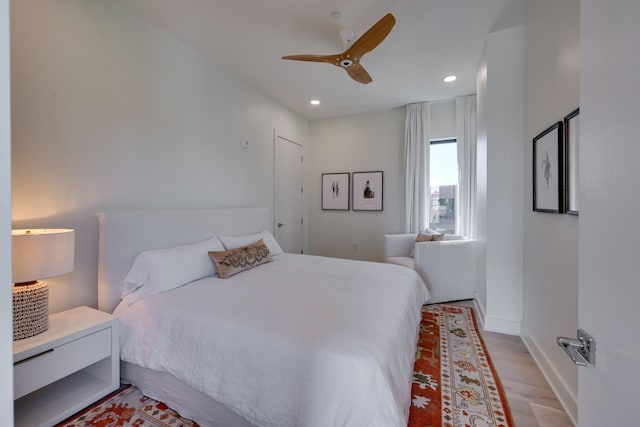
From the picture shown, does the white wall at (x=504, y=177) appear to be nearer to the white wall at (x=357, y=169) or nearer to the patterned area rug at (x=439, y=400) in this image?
the patterned area rug at (x=439, y=400)

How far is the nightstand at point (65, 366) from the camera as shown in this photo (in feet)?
4.57

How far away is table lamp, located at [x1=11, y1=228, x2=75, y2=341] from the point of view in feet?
4.62

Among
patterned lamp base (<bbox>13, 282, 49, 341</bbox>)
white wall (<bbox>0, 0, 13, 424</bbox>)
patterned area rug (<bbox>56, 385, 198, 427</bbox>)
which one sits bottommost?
patterned area rug (<bbox>56, 385, 198, 427</bbox>)

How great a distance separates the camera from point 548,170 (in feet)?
6.21

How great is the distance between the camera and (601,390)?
1.96 ft

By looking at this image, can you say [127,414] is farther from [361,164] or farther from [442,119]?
[442,119]

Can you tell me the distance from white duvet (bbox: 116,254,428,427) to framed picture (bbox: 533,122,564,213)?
3.74ft

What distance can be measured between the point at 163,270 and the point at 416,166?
373 centimetres

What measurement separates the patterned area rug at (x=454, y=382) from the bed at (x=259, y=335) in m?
0.36

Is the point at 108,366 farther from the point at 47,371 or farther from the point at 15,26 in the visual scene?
the point at 15,26

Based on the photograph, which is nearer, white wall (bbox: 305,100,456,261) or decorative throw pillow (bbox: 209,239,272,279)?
decorative throw pillow (bbox: 209,239,272,279)

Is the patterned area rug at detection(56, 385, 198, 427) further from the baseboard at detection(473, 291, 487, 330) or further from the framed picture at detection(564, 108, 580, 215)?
the baseboard at detection(473, 291, 487, 330)

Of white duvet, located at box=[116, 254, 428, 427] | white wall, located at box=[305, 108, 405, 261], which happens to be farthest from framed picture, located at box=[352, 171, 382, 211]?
white duvet, located at box=[116, 254, 428, 427]

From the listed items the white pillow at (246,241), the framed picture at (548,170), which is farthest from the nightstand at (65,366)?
the framed picture at (548,170)
